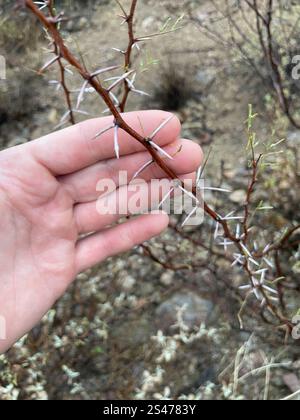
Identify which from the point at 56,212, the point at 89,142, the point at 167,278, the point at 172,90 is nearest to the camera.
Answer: the point at 89,142

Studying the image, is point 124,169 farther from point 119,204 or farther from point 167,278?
point 167,278

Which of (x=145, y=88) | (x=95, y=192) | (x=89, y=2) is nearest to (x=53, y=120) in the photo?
(x=145, y=88)

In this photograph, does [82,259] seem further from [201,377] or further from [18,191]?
[201,377]

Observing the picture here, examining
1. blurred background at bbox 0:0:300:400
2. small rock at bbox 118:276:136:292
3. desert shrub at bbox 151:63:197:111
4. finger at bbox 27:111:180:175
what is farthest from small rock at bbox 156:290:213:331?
desert shrub at bbox 151:63:197:111

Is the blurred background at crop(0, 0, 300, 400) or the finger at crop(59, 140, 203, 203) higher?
the finger at crop(59, 140, 203, 203)

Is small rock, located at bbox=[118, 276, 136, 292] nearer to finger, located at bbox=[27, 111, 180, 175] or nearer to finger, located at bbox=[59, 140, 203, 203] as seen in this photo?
finger, located at bbox=[59, 140, 203, 203]

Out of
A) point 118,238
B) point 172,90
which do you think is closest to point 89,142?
point 118,238
